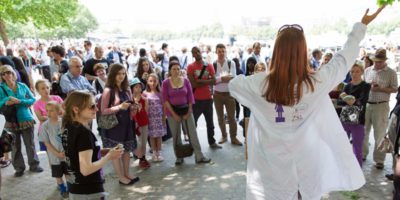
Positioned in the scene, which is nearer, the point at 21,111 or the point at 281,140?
the point at 281,140

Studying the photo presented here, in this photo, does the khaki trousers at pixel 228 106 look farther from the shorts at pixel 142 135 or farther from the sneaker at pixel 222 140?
the shorts at pixel 142 135

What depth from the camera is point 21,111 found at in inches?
215

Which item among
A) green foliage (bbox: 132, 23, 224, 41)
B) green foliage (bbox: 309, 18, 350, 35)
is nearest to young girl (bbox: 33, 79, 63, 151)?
green foliage (bbox: 309, 18, 350, 35)

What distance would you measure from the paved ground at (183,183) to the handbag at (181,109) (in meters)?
0.90

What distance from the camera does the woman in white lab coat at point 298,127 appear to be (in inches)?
87.5

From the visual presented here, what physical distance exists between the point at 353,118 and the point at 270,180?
11.0 feet

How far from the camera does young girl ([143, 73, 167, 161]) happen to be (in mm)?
6051

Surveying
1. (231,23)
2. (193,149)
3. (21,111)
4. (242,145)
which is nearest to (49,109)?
(21,111)

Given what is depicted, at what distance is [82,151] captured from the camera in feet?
8.69

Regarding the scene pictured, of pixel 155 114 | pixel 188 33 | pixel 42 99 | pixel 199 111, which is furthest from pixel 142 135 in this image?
pixel 188 33

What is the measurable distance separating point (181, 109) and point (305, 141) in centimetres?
367

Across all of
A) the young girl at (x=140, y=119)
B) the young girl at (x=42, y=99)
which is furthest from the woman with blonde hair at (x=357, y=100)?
the young girl at (x=42, y=99)

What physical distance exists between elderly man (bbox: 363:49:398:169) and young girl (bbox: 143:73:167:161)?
3.54 m

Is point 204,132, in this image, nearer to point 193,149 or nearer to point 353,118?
point 193,149
